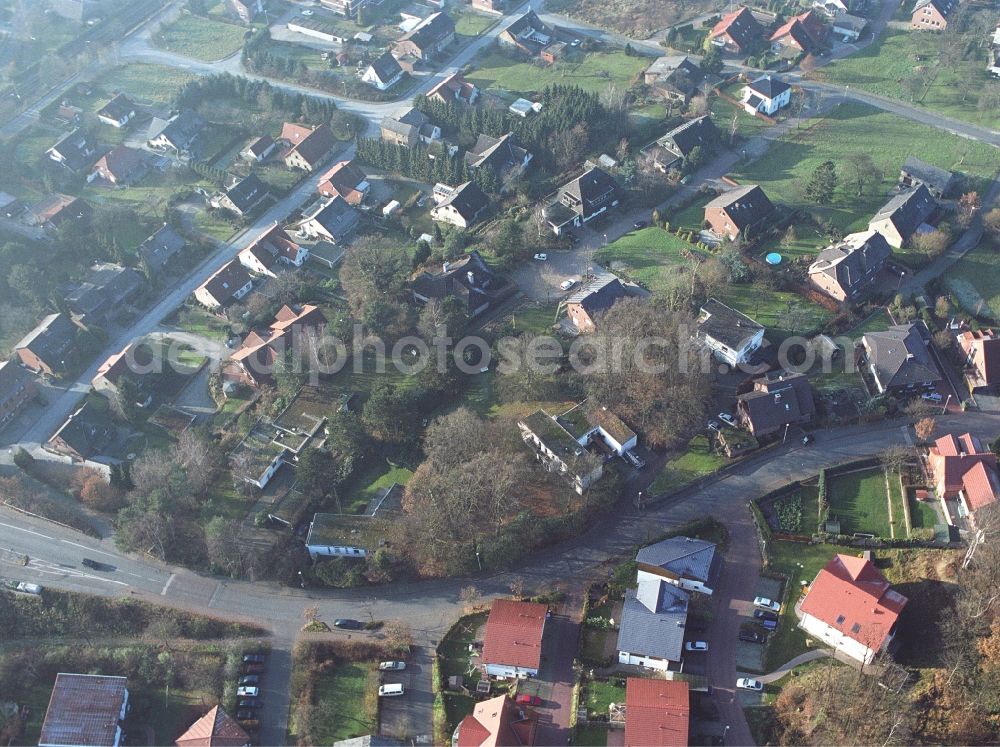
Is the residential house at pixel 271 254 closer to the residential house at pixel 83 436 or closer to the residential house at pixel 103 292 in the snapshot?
the residential house at pixel 103 292

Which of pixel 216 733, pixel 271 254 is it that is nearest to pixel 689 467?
pixel 216 733

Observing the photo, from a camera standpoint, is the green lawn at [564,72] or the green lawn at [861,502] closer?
the green lawn at [861,502]

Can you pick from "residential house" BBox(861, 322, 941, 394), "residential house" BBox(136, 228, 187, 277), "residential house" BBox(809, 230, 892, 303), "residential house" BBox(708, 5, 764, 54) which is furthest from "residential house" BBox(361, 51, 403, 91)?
"residential house" BBox(861, 322, 941, 394)

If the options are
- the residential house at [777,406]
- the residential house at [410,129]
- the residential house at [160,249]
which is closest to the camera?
the residential house at [777,406]

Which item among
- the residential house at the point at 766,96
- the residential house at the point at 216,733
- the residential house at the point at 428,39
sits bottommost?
the residential house at the point at 216,733

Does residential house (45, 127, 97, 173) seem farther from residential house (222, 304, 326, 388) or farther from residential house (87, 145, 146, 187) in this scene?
residential house (222, 304, 326, 388)

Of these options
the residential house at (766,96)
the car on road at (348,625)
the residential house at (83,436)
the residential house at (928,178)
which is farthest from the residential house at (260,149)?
the residential house at (928,178)

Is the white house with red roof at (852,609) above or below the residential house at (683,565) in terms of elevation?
above
